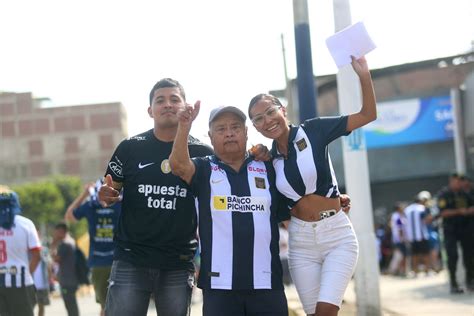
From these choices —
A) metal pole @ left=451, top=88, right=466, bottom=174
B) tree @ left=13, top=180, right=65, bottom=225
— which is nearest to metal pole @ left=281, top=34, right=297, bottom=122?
metal pole @ left=451, top=88, right=466, bottom=174

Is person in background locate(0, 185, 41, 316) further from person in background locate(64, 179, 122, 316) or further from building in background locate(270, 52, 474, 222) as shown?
building in background locate(270, 52, 474, 222)

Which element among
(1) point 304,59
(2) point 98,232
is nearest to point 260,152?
(2) point 98,232

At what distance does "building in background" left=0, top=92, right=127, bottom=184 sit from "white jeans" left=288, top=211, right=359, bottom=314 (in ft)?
351

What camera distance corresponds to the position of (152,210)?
19.5 ft

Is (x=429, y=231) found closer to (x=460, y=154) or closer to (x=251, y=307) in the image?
(x=460, y=154)

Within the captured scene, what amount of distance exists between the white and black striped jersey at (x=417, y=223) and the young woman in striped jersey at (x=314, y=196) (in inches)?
642

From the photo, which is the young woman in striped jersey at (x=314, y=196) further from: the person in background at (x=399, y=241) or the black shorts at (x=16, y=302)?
the person in background at (x=399, y=241)

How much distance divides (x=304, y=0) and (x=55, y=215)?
75.7 meters

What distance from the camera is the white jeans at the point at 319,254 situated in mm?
5586

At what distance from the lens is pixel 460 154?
29672mm

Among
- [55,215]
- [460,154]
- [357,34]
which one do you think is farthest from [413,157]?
[55,215]

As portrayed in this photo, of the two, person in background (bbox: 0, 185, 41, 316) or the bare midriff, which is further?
person in background (bbox: 0, 185, 41, 316)

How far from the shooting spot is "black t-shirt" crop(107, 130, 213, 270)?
5910mm

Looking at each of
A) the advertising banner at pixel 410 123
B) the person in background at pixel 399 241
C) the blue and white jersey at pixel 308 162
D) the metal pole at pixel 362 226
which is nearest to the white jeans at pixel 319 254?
the blue and white jersey at pixel 308 162
